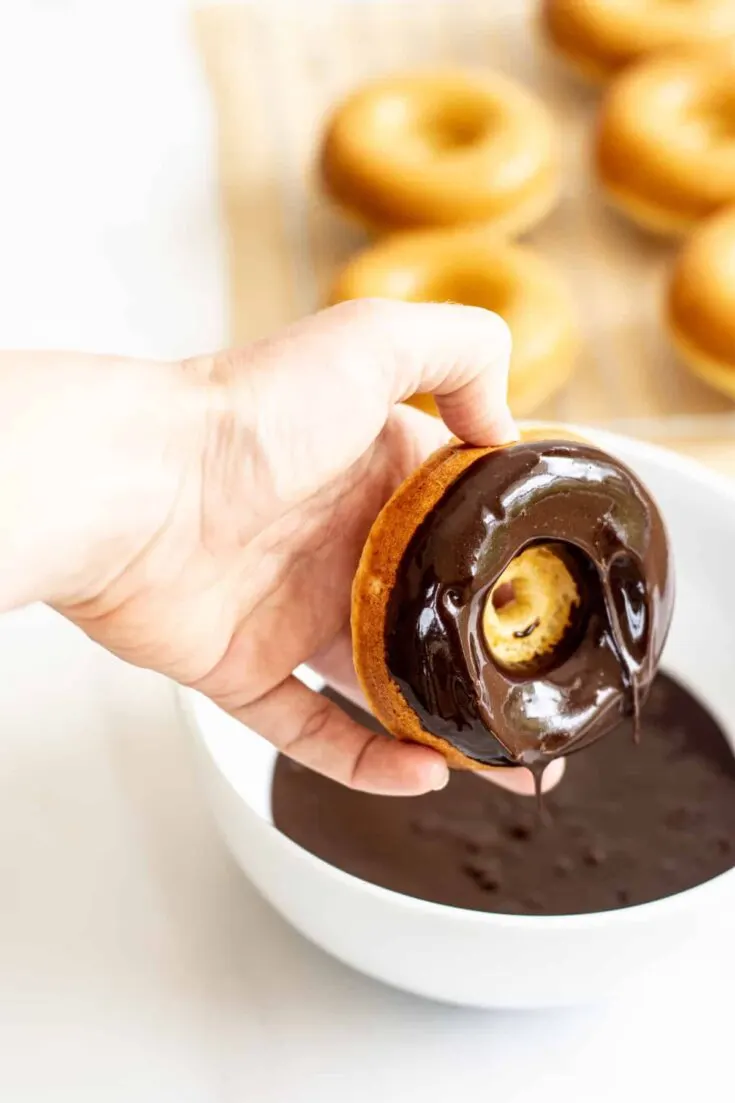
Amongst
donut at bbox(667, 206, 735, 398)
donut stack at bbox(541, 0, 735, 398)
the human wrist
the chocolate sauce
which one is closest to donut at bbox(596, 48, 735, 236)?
donut stack at bbox(541, 0, 735, 398)

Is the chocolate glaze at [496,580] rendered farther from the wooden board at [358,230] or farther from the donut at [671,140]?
the donut at [671,140]

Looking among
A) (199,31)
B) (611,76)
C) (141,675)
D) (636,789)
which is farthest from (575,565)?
(199,31)

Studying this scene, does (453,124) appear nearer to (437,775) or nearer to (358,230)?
(358,230)

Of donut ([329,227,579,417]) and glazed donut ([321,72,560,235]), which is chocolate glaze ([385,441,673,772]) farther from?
glazed donut ([321,72,560,235])

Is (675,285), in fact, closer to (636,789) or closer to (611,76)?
(611,76)

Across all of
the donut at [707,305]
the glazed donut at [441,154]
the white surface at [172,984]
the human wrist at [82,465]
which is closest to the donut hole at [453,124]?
the glazed donut at [441,154]
